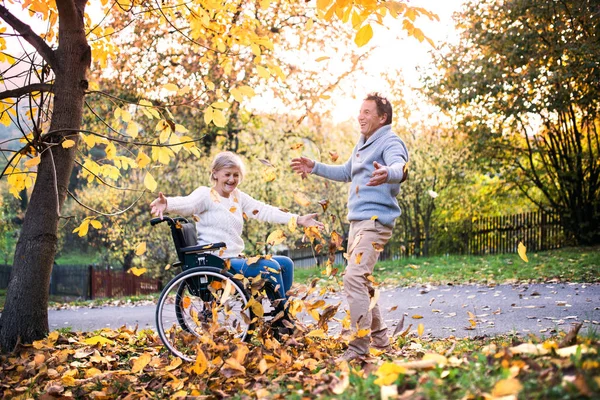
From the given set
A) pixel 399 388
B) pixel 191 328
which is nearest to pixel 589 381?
pixel 399 388

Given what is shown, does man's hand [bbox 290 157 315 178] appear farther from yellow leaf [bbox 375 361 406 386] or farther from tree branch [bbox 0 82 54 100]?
tree branch [bbox 0 82 54 100]

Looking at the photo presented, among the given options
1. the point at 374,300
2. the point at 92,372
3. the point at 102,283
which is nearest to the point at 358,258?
the point at 374,300

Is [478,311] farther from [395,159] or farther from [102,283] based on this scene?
[102,283]

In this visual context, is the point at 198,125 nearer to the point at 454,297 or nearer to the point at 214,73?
the point at 214,73

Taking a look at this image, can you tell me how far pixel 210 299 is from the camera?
15.1 feet

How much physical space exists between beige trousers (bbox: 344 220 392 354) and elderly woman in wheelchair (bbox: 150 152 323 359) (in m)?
0.53

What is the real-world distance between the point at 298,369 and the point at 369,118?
1880 mm

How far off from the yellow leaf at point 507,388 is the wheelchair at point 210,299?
221cm

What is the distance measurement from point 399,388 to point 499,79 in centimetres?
1381

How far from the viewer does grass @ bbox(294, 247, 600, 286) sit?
1045cm

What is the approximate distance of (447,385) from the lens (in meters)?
2.60

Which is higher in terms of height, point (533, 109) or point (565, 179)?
point (533, 109)

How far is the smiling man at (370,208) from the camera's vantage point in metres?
4.15

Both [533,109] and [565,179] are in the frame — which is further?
[565,179]
